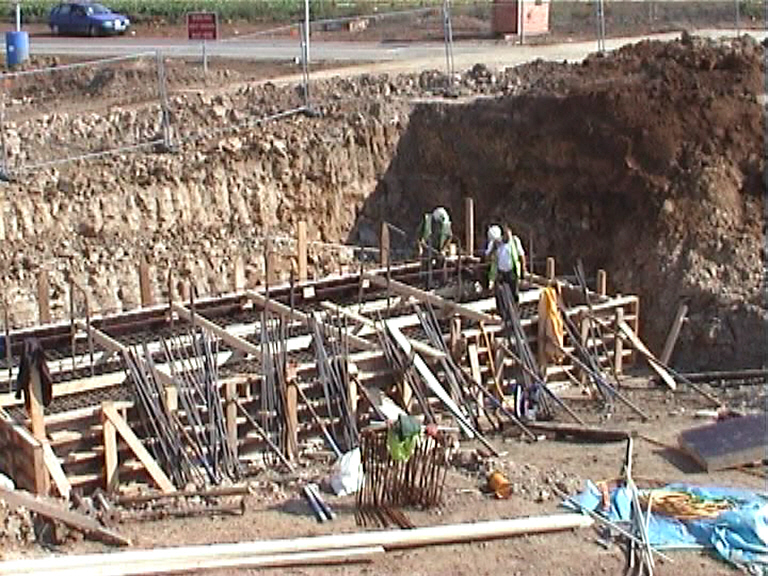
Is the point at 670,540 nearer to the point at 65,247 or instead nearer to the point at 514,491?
the point at 514,491

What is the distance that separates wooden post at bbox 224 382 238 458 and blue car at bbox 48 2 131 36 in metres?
24.8

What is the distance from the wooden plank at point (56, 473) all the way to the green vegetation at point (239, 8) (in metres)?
29.5

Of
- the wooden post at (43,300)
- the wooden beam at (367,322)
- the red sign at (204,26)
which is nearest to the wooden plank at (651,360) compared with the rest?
the wooden beam at (367,322)

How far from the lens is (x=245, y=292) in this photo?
1540 centimetres

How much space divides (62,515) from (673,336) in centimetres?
867

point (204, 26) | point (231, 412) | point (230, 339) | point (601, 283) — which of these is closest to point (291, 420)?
point (231, 412)

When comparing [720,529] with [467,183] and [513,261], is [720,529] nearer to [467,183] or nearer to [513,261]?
[513,261]

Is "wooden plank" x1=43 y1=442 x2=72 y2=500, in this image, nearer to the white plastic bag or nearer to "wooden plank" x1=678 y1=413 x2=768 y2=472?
the white plastic bag

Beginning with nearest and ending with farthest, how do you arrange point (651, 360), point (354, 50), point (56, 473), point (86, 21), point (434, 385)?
point (56, 473) → point (434, 385) → point (651, 360) → point (354, 50) → point (86, 21)

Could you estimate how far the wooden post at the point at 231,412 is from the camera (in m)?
12.5

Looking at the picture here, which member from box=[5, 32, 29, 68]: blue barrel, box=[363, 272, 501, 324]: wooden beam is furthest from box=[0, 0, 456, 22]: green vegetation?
box=[363, 272, 501, 324]: wooden beam

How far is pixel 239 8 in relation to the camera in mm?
42656

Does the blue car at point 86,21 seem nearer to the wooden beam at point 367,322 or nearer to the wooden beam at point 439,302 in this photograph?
the wooden beam at point 439,302

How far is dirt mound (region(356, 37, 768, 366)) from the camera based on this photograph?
17.1 metres
